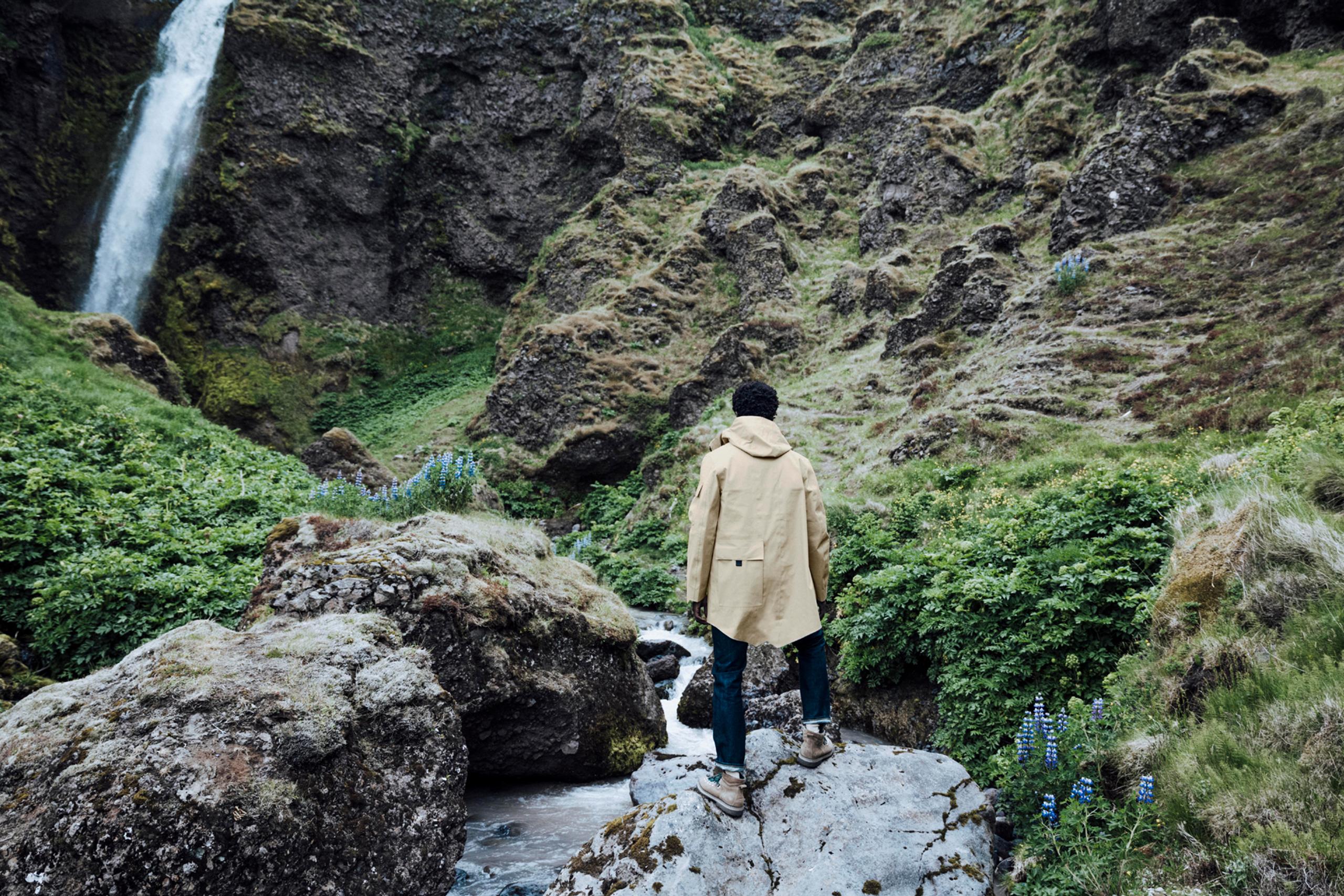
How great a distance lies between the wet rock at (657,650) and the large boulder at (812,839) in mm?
5834

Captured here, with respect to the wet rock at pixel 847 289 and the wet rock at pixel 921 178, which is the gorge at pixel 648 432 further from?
the wet rock at pixel 847 289

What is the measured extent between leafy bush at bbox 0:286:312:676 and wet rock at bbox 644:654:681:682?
505cm

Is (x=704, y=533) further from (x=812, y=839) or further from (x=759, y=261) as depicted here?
(x=759, y=261)

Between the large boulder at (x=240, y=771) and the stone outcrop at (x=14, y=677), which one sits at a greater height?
the large boulder at (x=240, y=771)

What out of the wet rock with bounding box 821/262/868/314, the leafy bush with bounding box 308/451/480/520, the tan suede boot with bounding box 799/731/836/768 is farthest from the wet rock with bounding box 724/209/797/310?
the tan suede boot with bounding box 799/731/836/768

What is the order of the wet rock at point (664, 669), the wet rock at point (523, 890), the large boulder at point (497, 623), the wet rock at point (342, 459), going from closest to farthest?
1. the wet rock at point (523, 890)
2. the large boulder at point (497, 623)
3. the wet rock at point (664, 669)
4. the wet rock at point (342, 459)

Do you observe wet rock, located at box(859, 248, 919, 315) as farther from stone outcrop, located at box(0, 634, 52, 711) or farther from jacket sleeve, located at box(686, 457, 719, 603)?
stone outcrop, located at box(0, 634, 52, 711)

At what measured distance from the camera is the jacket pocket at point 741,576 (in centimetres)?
396

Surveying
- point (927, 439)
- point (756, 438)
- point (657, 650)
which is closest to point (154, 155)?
point (657, 650)

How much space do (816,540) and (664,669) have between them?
5.90m

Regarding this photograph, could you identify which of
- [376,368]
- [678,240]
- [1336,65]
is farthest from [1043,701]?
[376,368]

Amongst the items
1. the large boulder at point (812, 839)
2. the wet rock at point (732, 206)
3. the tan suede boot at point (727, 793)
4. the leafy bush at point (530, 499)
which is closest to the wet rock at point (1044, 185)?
the wet rock at point (732, 206)

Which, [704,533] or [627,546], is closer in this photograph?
[704,533]

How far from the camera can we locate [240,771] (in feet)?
11.8
